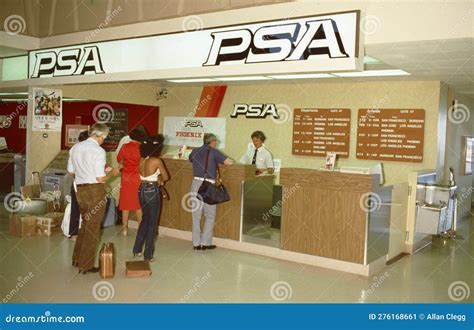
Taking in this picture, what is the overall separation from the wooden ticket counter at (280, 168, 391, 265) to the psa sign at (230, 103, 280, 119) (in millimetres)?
3142

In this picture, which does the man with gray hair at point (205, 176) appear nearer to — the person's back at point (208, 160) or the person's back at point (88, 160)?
the person's back at point (208, 160)

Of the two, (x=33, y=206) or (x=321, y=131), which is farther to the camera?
(x=321, y=131)

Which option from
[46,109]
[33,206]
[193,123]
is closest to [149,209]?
[33,206]

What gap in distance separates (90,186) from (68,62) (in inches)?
101

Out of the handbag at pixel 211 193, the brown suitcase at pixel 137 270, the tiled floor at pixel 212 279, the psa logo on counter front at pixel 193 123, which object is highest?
the psa logo on counter front at pixel 193 123

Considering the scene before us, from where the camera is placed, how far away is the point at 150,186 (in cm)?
538

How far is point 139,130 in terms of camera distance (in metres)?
5.95

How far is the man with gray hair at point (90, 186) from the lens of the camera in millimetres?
4809

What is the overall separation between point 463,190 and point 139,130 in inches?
272

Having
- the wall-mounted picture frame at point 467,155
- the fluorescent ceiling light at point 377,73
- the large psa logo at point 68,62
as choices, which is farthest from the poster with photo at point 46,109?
the wall-mounted picture frame at point 467,155

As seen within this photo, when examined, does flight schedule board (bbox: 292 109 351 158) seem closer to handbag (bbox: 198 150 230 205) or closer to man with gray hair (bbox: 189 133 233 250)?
man with gray hair (bbox: 189 133 233 250)

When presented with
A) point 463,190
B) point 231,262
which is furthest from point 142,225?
point 463,190

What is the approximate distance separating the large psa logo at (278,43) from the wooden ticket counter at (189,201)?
1841mm

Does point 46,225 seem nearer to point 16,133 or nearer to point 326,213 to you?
point 326,213
